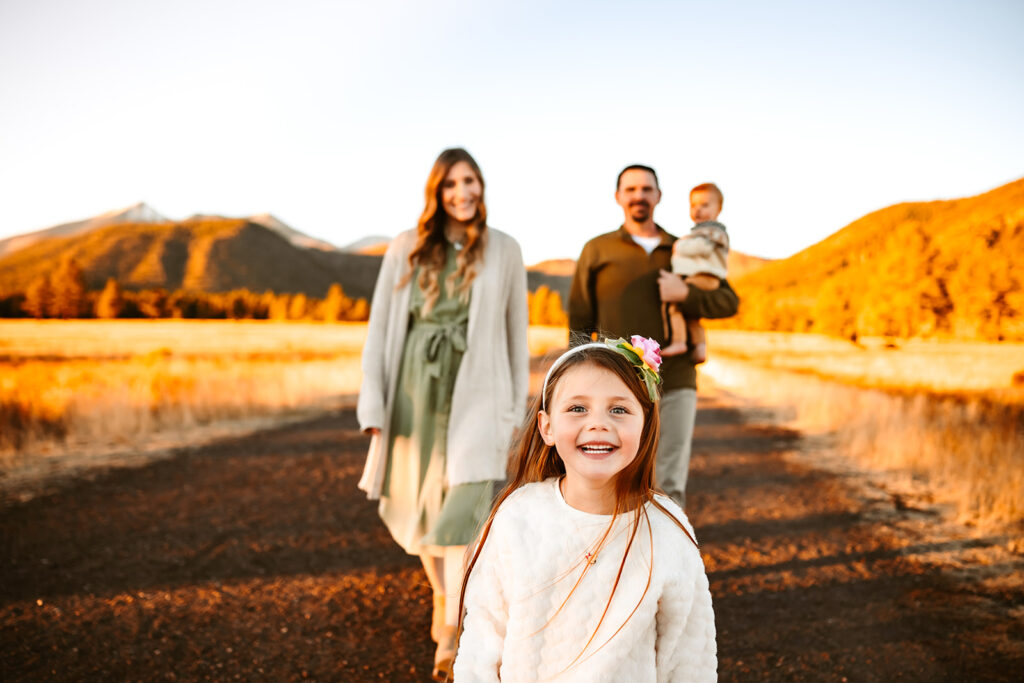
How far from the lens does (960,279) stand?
721cm

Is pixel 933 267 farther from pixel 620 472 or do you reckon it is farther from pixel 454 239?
pixel 620 472

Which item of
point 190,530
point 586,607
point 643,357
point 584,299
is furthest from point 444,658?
point 190,530

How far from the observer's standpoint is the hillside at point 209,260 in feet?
173

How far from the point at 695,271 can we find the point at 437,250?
63.4 inches

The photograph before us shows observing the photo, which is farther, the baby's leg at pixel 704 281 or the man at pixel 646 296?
the baby's leg at pixel 704 281

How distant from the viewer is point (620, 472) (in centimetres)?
182

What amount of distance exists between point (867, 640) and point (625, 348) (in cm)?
267

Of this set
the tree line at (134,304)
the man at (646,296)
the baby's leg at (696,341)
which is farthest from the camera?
the tree line at (134,304)

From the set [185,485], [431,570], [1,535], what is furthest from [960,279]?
[1,535]

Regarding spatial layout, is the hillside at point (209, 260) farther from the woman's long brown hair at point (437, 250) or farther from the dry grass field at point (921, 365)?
the dry grass field at point (921, 365)

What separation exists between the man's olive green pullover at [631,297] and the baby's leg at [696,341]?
0.07 metres

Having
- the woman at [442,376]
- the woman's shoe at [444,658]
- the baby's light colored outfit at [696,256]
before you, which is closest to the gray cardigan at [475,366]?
the woman at [442,376]

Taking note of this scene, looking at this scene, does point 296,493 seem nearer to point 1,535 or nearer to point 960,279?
point 1,535

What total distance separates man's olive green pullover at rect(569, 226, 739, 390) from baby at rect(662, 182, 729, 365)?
2.4 inches
